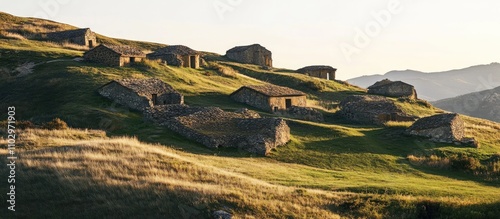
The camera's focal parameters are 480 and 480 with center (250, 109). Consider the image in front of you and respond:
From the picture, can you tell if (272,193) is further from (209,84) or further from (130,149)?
(209,84)

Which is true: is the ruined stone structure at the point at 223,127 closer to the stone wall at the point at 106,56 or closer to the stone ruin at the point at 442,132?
the stone ruin at the point at 442,132

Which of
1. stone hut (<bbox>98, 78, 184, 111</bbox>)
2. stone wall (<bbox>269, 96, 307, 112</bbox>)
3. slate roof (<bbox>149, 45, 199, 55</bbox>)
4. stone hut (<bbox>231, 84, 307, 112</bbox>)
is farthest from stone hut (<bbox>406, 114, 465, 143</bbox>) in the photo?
slate roof (<bbox>149, 45, 199, 55</bbox>)

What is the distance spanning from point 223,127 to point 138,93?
1017 centimetres

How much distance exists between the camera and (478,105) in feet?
559

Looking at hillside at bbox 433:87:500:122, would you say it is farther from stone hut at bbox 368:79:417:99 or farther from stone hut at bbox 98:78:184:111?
stone hut at bbox 98:78:184:111

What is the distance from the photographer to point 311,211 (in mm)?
20562

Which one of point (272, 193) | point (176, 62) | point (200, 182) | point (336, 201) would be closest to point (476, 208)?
point (336, 201)

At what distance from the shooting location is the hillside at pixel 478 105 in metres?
155

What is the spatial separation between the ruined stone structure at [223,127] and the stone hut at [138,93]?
3.44 metres

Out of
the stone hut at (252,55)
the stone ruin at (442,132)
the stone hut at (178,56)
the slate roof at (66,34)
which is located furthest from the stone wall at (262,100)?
the stone hut at (252,55)

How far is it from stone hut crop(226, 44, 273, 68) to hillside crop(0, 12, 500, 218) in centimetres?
4108

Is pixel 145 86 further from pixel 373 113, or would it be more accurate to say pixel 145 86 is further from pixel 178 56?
pixel 373 113

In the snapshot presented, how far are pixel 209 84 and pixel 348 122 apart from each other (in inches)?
735

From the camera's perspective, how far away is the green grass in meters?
25.3
